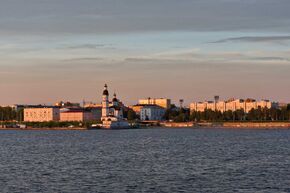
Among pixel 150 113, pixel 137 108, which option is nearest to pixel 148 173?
pixel 150 113

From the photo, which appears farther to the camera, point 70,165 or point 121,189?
point 70,165

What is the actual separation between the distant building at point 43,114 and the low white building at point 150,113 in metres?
21.9

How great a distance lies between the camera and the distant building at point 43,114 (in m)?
176

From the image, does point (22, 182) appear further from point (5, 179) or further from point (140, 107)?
point (140, 107)

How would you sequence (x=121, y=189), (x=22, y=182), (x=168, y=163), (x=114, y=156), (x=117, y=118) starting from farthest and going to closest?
(x=117, y=118), (x=114, y=156), (x=168, y=163), (x=22, y=182), (x=121, y=189)

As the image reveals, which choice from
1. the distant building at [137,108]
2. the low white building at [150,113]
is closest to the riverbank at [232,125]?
the low white building at [150,113]

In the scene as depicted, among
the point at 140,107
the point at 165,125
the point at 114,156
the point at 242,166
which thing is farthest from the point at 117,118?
the point at 242,166

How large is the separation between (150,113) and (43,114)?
1085 inches

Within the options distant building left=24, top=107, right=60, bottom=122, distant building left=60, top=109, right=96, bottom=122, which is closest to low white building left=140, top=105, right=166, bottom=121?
distant building left=60, top=109, right=96, bottom=122

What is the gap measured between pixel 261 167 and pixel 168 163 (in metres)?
5.29

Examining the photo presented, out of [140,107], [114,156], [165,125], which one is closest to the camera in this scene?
[114,156]

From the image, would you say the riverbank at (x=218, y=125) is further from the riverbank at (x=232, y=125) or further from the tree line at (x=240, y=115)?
the tree line at (x=240, y=115)

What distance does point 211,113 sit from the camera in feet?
552

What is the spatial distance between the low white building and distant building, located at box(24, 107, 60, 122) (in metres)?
21.9
